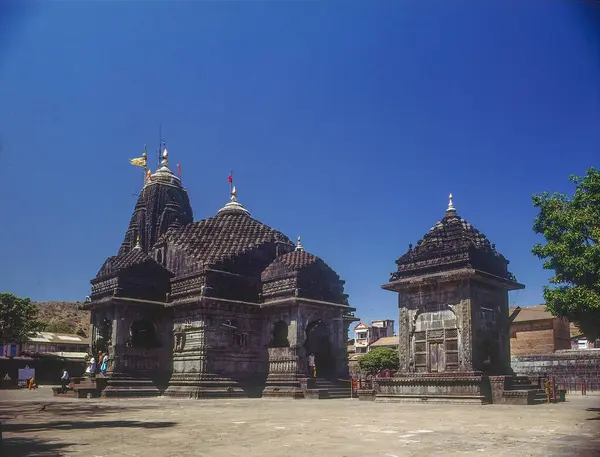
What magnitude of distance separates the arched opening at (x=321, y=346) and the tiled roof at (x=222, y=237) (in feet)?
22.6

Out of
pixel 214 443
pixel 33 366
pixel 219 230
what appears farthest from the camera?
pixel 33 366

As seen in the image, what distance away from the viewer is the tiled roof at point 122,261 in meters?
36.9

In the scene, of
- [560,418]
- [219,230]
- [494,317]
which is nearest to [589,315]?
[560,418]

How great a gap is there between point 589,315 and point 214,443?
12281mm

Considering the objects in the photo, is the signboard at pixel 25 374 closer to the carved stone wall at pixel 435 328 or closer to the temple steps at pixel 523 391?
the carved stone wall at pixel 435 328

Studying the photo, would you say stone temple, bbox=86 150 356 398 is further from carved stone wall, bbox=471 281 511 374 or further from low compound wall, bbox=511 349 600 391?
low compound wall, bbox=511 349 600 391

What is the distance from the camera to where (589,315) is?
58.1ft

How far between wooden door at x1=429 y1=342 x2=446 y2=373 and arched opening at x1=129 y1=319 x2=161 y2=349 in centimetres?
1789

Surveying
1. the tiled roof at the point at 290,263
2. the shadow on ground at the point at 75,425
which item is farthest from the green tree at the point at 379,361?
the shadow on ground at the point at 75,425

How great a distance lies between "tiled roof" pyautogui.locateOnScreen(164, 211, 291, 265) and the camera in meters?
37.9

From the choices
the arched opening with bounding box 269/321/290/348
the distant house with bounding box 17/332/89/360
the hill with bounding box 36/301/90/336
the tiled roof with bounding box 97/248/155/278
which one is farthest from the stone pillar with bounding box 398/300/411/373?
the hill with bounding box 36/301/90/336

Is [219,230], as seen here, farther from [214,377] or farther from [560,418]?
[560,418]

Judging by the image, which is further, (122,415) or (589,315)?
(122,415)

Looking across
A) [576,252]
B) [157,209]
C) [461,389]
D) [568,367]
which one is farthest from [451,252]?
[157,209]
